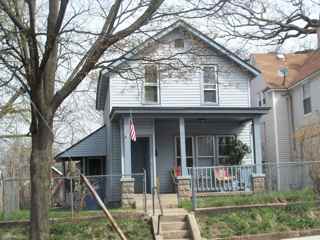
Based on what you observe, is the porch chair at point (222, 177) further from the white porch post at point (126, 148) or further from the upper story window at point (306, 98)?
the upper story window at point (306, 98)

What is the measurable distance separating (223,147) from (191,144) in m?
1.45

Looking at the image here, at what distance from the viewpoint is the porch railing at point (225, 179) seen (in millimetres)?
20812

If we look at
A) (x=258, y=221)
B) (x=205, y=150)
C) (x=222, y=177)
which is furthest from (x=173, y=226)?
(x=205, y=150)

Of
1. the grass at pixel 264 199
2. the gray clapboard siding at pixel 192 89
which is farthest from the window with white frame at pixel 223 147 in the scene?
the grass at pixel 264 199

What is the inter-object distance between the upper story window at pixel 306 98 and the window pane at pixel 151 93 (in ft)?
33.6

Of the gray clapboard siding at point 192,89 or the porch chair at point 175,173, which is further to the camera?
the gray clapboard siding at point 192,89

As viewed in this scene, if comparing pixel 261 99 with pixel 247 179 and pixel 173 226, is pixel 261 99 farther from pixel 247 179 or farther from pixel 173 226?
pixel 173 226

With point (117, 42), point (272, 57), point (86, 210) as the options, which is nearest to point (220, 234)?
point (86, 210)

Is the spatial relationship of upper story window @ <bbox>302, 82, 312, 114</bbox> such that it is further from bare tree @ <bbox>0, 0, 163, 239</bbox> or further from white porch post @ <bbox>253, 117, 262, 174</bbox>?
bare tree @ <bbox>0, 0, 163, 239</bbox>

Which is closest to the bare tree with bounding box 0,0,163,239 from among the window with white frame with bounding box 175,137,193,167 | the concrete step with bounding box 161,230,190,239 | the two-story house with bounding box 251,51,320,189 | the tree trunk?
the tree trunk

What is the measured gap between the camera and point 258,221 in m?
15.9

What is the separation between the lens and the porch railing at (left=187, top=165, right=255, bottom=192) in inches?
819

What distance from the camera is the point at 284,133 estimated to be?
103 feet

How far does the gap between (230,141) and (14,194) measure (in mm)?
10033
